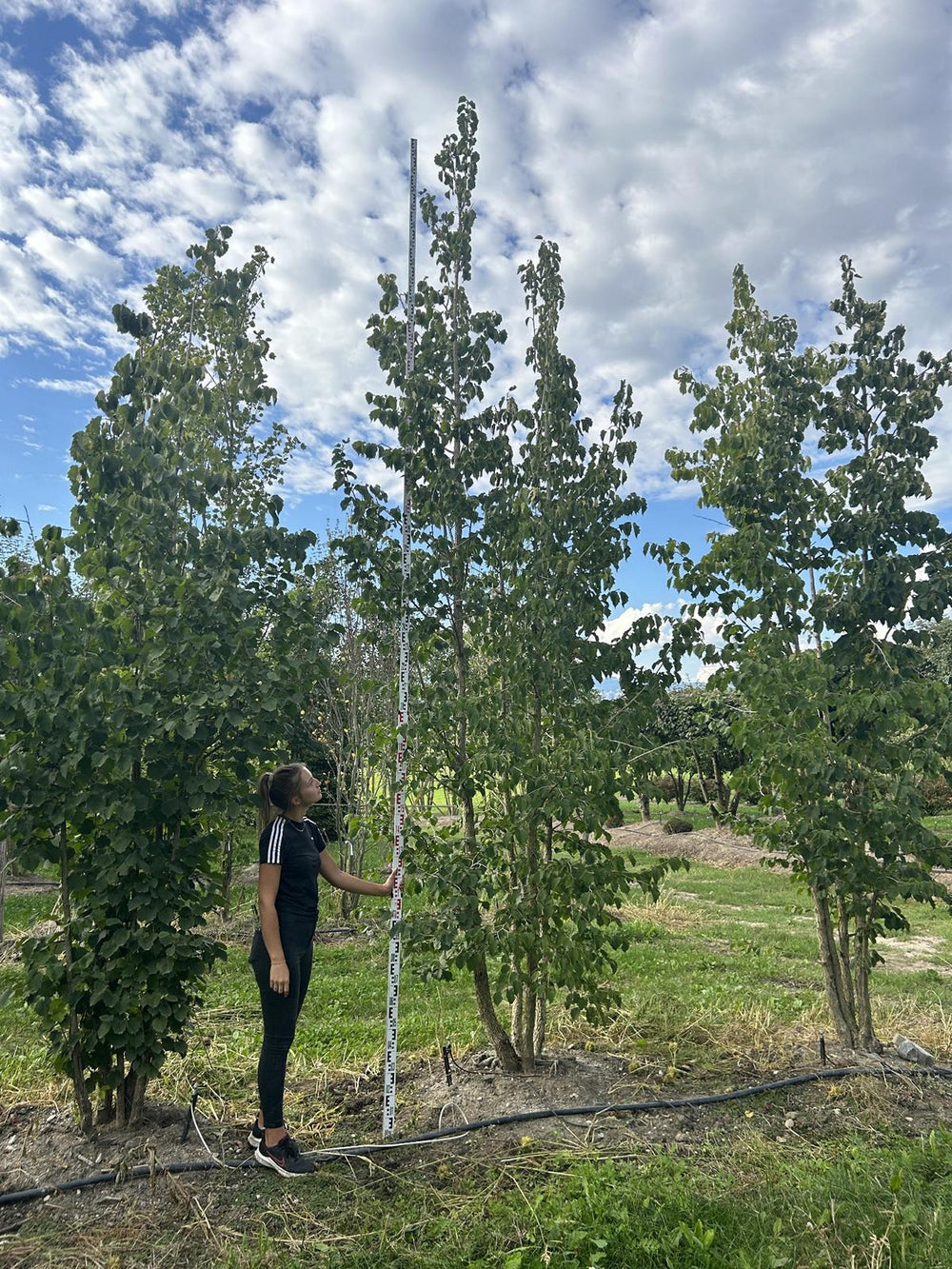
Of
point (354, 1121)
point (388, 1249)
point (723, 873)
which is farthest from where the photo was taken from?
point (723, 873)

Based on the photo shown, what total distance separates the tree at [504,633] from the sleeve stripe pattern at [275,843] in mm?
958

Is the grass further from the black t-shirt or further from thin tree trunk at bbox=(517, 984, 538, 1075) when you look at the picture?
the black t-shirt

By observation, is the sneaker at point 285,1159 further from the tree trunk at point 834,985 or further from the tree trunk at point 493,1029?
the tree trunk at point 834,985

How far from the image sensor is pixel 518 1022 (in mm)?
4703

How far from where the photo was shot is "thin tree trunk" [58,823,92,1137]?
3.59 m

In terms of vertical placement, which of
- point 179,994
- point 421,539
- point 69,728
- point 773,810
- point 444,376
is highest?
point 444,376

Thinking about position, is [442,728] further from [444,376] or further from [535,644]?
[444,376]

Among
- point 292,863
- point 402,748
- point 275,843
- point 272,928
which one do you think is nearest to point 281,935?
point 272,928

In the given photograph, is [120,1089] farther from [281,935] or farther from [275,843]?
[275,843]

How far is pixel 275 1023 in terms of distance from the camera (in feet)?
11.6

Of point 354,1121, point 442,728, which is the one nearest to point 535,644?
point 442,728

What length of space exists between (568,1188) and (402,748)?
207 centimetres

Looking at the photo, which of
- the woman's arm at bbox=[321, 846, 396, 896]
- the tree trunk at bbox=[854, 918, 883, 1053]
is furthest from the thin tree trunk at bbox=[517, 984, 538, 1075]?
the tree trunk at bbox=[854, 918, 883, 1053]

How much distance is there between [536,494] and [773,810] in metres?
2.48
